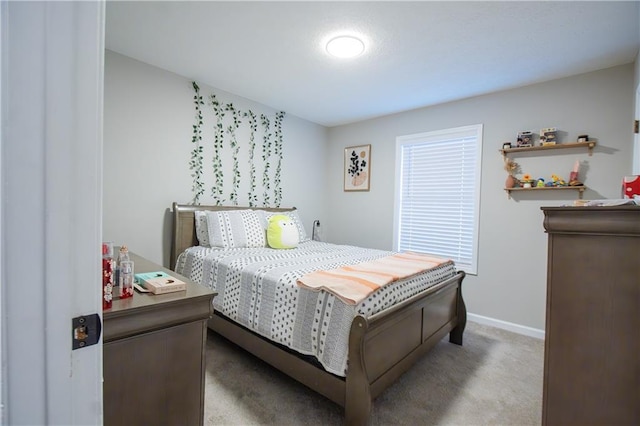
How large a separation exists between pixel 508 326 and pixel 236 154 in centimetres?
351

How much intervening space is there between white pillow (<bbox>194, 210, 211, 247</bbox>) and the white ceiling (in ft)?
4.62

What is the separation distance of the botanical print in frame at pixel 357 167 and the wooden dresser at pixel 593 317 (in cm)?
318

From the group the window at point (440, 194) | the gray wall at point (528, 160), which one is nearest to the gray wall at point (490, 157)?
the gray wall at point (528, 160)

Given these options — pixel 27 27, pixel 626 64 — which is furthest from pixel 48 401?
pixel 626 64

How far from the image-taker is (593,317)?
1.10 m

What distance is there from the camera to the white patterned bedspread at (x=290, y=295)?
167 cm

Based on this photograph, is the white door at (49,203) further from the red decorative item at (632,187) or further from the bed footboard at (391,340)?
the red decorative item at (632,187)

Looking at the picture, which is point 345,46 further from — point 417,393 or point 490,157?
point 417,393

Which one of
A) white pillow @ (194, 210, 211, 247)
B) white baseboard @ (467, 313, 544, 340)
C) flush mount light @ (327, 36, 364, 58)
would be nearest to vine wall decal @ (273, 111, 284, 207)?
white pillow @ (194, 210, 211, 247)

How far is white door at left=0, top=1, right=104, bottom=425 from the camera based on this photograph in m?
0.43

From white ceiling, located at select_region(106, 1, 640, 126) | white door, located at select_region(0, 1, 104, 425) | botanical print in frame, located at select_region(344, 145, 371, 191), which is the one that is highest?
white ceiling, located at select_region(106, 1, 640, 126)

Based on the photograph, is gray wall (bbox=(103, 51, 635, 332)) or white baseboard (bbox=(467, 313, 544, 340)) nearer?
gray wall (bbox=(103, 51, 635, 332))

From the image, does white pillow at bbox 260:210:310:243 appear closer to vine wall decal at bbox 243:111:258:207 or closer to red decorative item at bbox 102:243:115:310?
vine wall decal at bbox 243:111:258:207

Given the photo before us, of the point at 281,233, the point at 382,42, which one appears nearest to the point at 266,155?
the point at 281,233
